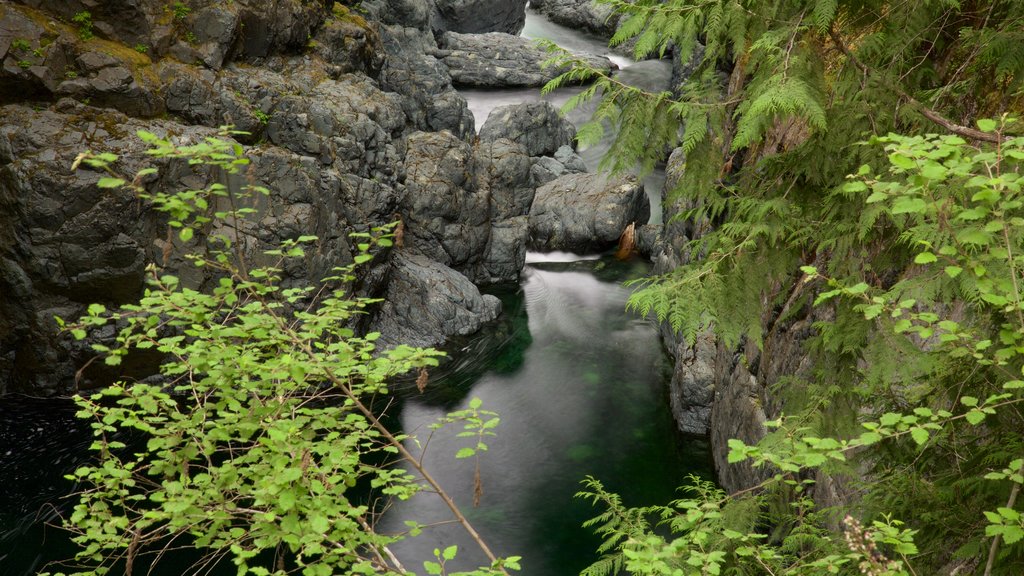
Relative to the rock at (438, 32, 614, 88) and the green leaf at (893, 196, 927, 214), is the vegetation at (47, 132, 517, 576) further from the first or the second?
the rock at (438, 32, 614, 88)

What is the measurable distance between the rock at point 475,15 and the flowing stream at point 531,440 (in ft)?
54.7

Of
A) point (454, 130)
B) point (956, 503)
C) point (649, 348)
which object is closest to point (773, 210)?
point (956, 503)

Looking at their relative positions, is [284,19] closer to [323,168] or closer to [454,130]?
[323,168]

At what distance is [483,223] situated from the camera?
59.4ft

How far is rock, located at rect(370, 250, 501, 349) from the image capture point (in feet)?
50.4

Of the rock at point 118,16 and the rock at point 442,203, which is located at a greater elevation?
the rock at point 118,16

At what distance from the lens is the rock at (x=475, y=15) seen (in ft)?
97.1

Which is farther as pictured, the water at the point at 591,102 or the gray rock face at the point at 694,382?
the water at the point at 591,102

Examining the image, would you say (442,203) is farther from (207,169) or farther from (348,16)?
(207,169)

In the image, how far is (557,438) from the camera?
12.8 m

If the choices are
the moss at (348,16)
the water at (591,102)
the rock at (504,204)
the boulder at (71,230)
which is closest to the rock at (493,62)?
the water at (591,102)

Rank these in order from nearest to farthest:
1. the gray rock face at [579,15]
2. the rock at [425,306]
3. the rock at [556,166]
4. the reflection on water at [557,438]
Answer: the reflection on water at [557,438] → the rock at [425,306] → the rock at [556,166] → the gray rock face at [579,15]

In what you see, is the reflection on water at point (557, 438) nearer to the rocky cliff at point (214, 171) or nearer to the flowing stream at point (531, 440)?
the flowing stream at point (531, 440)

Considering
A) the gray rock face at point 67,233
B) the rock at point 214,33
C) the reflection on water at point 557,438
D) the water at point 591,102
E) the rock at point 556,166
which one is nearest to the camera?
the reflection on water at point 557,438
